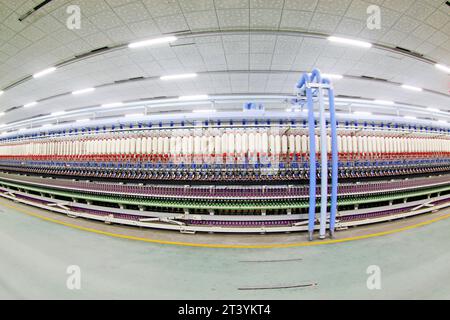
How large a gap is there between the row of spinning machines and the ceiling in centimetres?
217

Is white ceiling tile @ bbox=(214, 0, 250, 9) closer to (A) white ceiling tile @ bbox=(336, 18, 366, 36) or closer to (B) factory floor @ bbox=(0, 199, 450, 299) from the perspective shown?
(A) white ceiling tile @ bbox=(336, 18, 366, 36)

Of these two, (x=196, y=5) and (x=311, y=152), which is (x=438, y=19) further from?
(x=196, y=5)

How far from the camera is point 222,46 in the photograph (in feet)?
13.6

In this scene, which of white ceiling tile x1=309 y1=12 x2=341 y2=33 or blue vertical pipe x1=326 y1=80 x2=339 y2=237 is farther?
white ceiling tile x1=309 y1=12 x2=341 y2=33

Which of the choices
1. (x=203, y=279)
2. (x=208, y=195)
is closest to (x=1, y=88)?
(x=208, y=195)

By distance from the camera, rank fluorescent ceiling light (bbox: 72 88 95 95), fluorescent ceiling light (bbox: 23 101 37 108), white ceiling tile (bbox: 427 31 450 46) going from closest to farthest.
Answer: white ceiling tile (bbox: 427 31 450 46)
fluorescent ceiling light (bbox: 72 88 95 95)
fluorescent ceiling light (bbox: 23 101 37 108)

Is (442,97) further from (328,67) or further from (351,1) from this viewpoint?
(351,1)

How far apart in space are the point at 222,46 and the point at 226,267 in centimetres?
479

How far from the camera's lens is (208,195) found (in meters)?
3.17

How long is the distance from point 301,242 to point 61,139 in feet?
22.4

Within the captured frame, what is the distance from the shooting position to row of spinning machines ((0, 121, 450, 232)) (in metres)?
3.19

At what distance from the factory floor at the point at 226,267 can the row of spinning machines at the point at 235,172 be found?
21.1 inches

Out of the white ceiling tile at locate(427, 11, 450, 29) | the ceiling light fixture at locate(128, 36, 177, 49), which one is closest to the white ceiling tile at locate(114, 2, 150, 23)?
the ceiling light fixture at locate(128, 36, 177, 49)

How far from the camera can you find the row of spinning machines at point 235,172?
3189mm
